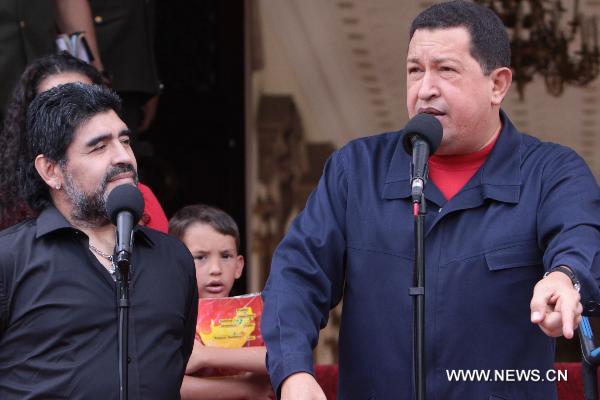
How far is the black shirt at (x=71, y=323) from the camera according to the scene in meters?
4.04

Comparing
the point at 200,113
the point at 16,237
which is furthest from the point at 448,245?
the point at 200,113

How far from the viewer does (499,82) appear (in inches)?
166

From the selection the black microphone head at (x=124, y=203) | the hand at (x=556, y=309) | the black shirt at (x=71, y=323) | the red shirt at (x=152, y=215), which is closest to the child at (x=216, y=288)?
the red shirt at (x=152, y=215)

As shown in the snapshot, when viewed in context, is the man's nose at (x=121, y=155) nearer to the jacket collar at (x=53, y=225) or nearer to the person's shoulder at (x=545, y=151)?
the jacket collar at (x=53, y=225)

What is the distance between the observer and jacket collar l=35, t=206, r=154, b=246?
13.7 ft

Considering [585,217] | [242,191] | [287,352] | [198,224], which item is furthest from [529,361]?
[242,191]

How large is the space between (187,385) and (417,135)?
148 cm

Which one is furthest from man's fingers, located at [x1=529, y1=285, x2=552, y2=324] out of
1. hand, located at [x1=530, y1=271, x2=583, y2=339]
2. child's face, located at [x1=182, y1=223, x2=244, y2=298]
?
child's face, located at [x1=182, y1=223, x2=244, y2=298]

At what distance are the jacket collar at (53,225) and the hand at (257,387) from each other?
2.37 feet

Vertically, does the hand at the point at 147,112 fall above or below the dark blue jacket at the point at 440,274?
above

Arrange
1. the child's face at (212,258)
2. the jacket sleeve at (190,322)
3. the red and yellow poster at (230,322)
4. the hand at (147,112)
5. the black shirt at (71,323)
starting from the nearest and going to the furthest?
the black shirt at (71,323) → the jacket sleeve at (190,322) → the red and yellow poster at (230,322) → the child's face at (212,258) → the hand at (147,112)

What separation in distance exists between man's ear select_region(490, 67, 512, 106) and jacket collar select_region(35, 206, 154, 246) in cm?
114

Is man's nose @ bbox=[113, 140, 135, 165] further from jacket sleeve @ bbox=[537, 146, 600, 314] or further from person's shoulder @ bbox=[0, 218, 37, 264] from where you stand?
jacket sleeve @ bbox=[537, 146, 600, 314]

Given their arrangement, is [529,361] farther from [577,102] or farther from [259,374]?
[577,102]
